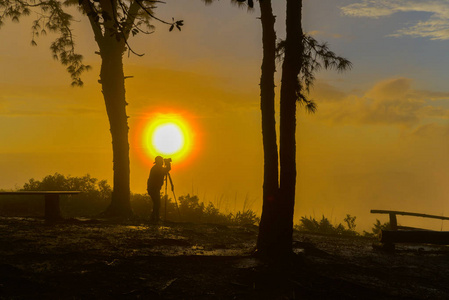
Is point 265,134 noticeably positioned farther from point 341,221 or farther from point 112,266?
point 341,221

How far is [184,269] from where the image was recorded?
27.5 feet

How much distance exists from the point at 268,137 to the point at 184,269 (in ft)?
11.0

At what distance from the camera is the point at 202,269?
845 centimetres

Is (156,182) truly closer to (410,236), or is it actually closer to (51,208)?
(51,208)

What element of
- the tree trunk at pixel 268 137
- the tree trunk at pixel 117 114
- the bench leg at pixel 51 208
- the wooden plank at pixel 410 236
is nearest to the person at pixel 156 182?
the tree trunk at pixel 117 114

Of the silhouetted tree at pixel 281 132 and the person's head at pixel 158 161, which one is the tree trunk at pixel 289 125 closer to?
the silhouetted tree at pixel 281 132

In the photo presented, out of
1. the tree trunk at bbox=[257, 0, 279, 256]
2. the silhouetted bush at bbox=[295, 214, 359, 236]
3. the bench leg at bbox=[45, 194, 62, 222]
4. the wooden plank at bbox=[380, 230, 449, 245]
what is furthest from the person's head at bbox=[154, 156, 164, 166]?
the wooden plank at bbox=[380, 230, 449, 245]

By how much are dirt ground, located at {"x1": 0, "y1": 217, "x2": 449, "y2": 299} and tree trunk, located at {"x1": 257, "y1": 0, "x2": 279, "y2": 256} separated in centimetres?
69

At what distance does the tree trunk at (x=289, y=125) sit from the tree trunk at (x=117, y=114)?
8735 mm

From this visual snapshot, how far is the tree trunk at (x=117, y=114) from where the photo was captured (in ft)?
55.2

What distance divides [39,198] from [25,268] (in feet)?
42.2

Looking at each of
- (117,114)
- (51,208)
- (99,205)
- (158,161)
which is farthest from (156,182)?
(99,205)

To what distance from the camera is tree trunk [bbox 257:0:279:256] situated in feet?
31.4

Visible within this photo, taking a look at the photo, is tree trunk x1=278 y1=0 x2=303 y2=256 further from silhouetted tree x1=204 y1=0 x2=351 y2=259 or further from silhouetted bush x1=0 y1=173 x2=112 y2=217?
silhouetted bush x1=0 y1=173 x2=112 y2=217
